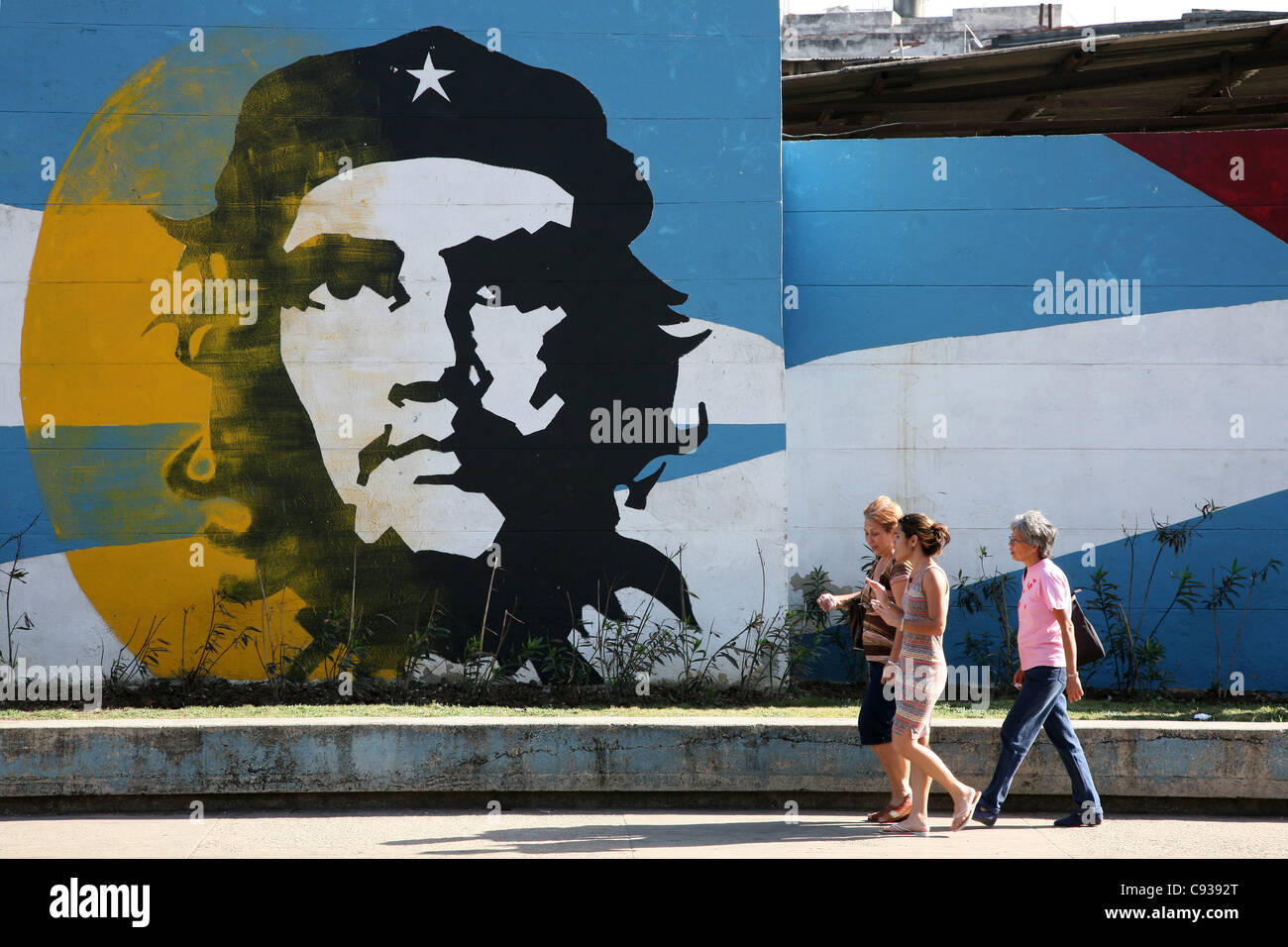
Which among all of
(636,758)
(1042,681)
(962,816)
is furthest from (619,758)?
(1042,681)

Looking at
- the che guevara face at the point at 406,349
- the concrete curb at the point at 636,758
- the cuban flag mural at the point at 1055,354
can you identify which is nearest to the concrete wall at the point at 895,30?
the cuban flag mural at the point at 1055,354

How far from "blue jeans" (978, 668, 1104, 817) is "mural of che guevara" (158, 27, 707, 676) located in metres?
3.00

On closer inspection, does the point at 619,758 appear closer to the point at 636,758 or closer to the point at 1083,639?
the point at 636,758

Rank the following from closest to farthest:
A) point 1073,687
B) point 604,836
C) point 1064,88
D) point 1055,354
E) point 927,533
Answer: point 927,533 < point 604,836 < point 1073,687 < point 1055,354 < point 1064,88

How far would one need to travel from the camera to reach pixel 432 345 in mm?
8336

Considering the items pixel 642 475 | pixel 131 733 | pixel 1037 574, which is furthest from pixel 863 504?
pixel 131 733

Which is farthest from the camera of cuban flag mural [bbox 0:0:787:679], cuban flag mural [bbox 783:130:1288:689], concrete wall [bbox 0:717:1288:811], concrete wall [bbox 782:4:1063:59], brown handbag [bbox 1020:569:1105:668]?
concrete wall [bbox 782:4:1063:59]

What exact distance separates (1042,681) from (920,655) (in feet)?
2.27

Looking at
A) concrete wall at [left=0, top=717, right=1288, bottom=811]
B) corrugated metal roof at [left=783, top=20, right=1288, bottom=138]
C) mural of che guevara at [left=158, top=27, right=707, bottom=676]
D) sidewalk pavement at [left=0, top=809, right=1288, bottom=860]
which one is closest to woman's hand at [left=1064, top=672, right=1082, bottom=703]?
concrete wall at [left=0, top=717, right=1288, bottom=811]

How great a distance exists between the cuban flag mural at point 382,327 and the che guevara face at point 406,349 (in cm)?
2

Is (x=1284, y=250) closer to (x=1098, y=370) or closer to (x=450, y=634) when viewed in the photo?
(x=1098, y=370)

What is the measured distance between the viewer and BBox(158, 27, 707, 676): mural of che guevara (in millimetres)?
8227

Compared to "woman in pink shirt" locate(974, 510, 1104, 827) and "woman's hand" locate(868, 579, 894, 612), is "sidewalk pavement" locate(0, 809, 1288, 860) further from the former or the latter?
"woman's hand" locate(868, 579, 894, 612)

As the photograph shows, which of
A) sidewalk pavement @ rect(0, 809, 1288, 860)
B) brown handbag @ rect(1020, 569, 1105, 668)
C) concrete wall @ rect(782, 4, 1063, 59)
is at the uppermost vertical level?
concrete wall @ rect(782, 4, 1063, 59)
